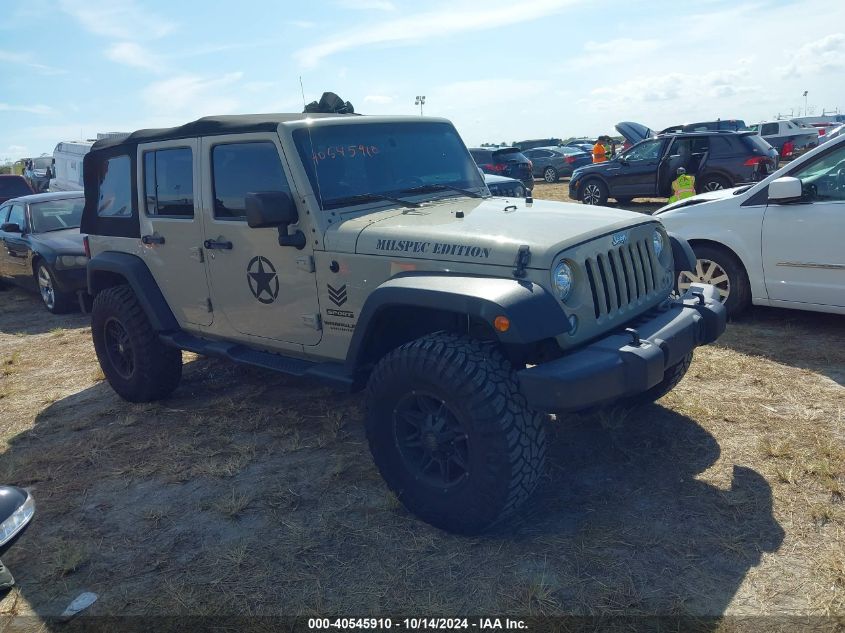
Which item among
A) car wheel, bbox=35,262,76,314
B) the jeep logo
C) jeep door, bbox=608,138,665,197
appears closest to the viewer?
the jeep logo

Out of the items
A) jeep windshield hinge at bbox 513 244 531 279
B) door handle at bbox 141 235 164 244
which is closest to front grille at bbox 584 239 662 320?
jeep windshield hinge at bbox 513 244 531 279

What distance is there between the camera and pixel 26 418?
5.29 metres

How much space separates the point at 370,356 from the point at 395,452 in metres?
0.55

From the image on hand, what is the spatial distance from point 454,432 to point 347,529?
759 mm

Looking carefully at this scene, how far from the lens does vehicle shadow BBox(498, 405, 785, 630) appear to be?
2797mm

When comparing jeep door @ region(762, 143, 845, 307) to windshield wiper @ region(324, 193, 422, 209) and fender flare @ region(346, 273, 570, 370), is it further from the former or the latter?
fender flare @ region(346, 273, 570, 370)

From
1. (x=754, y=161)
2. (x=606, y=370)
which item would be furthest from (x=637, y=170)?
(x=606, y=370)

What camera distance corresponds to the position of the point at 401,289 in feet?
10.6

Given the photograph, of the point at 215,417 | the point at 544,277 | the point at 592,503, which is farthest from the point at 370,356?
the point at 215,417

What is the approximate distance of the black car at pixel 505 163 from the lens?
64.5ft

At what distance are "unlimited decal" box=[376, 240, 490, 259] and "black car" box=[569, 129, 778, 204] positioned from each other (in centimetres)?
1164

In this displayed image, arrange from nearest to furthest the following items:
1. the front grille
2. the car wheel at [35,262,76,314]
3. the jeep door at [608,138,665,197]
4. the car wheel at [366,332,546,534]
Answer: the car wheel at [366,332,546,534], the front grille, the car wheel at [35,262,76,314], the jeep door at [608,138,665,197]

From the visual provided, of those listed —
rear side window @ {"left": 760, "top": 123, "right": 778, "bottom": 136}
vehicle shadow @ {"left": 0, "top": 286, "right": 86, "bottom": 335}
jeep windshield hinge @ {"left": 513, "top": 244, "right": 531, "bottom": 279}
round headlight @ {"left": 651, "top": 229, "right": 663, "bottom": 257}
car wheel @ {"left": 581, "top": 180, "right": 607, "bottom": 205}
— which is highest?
rear side window @ {"left": 760, "top": 123, "right": 778, "bottom": 136}

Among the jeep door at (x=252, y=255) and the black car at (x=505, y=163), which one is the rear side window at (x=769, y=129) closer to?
the black car at (x=505, y=163)
